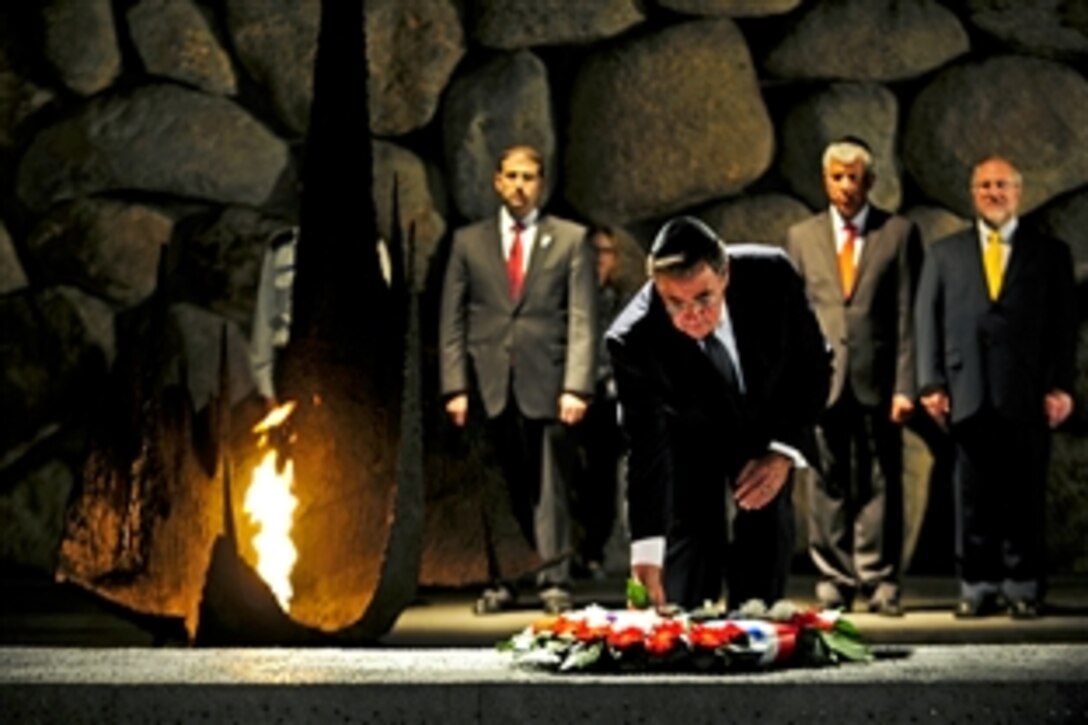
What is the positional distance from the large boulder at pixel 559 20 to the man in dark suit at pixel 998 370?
1.98 m

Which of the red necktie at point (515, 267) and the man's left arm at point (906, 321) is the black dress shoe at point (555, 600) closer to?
the red necktie at point (515, 267)

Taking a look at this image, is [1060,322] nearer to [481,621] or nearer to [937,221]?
[937,221]

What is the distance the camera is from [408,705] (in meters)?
4.34

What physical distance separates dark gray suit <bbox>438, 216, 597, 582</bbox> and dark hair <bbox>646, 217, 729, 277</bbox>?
A: 11.5 ft

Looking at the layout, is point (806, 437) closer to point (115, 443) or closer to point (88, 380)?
point (115, 443)

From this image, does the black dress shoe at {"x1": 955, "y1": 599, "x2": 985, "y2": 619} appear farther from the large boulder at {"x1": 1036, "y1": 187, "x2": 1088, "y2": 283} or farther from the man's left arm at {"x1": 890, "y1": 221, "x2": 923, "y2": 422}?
the large boulder at {"x1": 1036, "y1": 187, "x2": 1088, "y2": 283}

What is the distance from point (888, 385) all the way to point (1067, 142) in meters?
1.66

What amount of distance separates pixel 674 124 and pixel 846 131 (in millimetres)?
648

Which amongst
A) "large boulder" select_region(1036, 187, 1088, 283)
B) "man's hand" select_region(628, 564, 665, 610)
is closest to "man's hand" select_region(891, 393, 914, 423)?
"large boulder" select_region(1036, 187, 1088, 283)

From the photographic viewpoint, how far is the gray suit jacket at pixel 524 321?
337 inches

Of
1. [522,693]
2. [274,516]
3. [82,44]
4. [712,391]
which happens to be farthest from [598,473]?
[522,693]

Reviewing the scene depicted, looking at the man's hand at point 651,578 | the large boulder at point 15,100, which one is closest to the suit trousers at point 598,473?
the large boulder at point 15,100

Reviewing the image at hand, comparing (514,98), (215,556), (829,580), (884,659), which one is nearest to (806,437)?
(884,659)

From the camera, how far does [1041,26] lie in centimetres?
965
